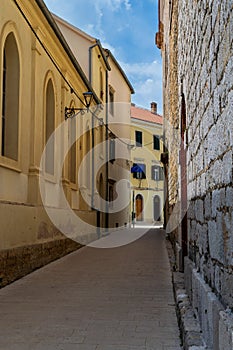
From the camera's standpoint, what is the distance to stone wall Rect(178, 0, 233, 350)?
274cm

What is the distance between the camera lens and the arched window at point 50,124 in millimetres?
10766

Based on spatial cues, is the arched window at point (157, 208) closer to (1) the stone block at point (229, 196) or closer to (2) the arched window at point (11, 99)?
(2) the arched window at point (11, 99)

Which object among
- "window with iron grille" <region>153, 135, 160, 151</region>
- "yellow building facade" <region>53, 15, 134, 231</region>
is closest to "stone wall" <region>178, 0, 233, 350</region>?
"yellow building facade" <region>53, 15, 134, 231</region>

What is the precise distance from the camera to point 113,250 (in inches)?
536

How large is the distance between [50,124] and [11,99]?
2814 mm

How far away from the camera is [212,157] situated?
11.2 feet

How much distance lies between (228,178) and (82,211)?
12.0 m

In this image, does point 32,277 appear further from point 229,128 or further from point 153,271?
point 229,128

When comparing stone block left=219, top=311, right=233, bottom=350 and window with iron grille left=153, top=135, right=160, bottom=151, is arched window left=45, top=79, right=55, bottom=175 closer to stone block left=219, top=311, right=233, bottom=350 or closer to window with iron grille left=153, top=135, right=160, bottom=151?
stone block left=219, top=311, right=233, bottom=350

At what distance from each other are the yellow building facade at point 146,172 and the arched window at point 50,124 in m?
26.2

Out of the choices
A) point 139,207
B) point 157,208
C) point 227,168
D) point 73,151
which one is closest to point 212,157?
point 227,168

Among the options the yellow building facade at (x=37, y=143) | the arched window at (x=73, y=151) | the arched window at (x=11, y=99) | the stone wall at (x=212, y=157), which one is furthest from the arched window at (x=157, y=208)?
the stone wall at (x=212, y=157)

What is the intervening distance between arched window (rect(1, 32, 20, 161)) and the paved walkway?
2275 millimetres

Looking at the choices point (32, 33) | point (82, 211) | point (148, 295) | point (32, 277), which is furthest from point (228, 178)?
point (82, 211)
